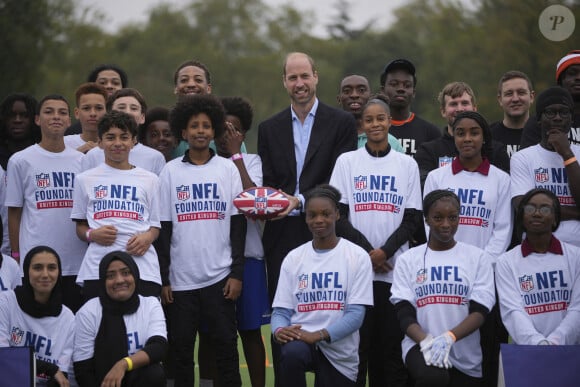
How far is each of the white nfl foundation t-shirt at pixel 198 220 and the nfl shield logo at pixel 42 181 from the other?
97 centimetres

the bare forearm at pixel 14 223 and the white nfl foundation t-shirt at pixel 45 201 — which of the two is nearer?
the white nfl foundation t-shirt at pixel 45 201

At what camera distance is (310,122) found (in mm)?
8102

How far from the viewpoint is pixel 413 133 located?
8750mm

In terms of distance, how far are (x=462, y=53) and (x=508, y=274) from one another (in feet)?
89.4

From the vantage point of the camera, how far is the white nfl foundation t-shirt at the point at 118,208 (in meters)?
7.34

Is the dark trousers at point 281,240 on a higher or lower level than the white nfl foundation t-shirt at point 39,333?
higher

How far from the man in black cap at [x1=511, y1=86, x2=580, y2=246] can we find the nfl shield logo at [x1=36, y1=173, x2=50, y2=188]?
12.2ft

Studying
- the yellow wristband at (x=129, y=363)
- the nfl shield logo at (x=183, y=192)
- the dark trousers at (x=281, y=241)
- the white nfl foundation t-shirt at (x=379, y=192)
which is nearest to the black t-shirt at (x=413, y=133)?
the white nfl foundation t-shirt at (x=379, y=192)

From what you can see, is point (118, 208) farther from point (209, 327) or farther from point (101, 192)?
point (209, 327)

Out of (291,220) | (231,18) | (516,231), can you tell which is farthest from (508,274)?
(231,18)

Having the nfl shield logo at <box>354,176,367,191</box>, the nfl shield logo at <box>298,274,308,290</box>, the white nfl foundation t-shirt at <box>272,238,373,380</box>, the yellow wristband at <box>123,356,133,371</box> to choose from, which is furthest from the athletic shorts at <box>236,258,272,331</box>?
the yellow wristband at <box>123,356,133,371</box>

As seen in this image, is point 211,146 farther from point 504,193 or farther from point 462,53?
point 462,53

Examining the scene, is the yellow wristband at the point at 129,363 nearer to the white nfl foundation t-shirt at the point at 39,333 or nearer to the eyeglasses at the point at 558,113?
the white nfl foundation t-shirt at the point at 39,333

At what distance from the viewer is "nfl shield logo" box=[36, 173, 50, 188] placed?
25.8ft
